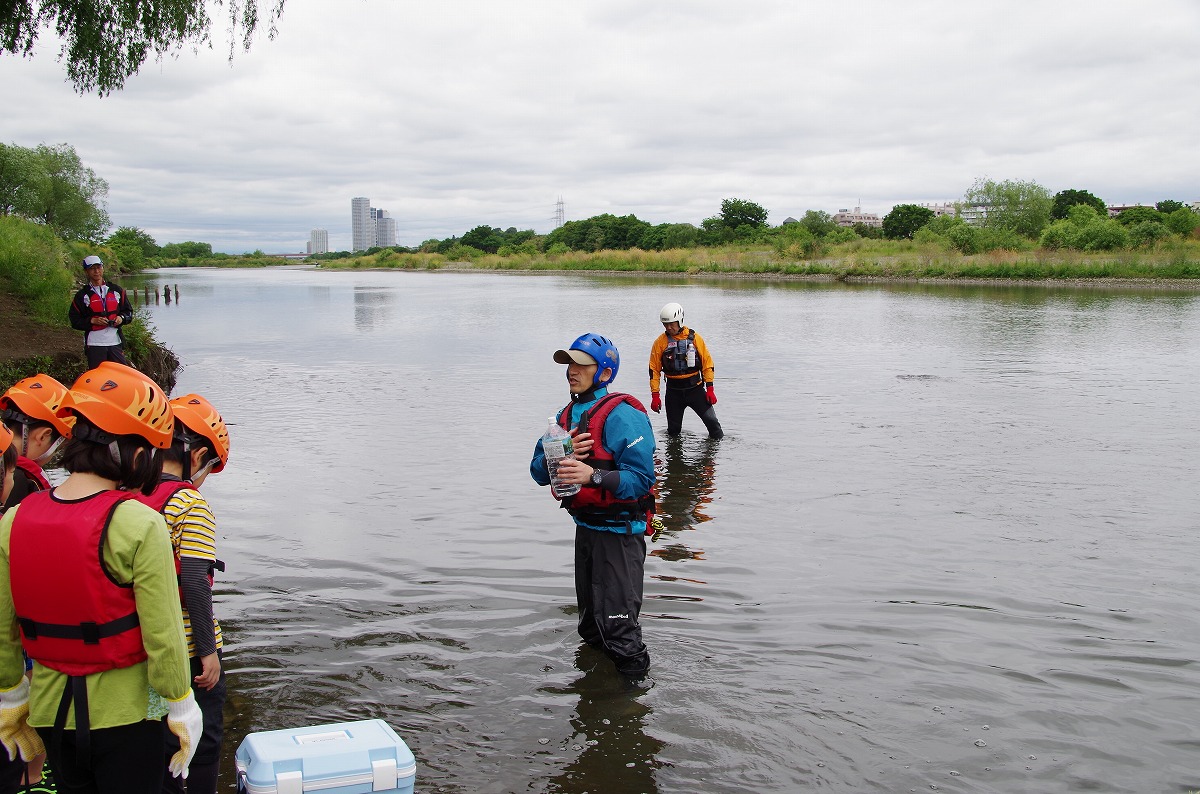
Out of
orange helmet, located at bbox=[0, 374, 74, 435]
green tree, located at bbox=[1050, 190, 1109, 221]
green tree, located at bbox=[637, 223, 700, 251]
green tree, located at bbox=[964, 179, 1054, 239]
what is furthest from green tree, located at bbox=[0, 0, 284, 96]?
green tree, located at bbox=[1050, 190, 1109, 221]

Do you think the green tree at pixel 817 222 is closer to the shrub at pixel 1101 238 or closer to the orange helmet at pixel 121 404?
the shrub at pixel 1101 238

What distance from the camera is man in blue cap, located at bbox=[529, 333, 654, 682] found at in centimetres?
527

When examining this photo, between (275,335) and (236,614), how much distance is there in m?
26.2

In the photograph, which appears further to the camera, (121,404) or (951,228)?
(951,228)

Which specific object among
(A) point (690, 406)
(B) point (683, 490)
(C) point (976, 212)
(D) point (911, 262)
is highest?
(C) point (976, 212)

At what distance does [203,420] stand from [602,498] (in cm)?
220

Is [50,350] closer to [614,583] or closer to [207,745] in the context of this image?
[614,583]

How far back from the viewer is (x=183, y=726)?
3.08 m

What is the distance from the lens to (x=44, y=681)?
3072mm

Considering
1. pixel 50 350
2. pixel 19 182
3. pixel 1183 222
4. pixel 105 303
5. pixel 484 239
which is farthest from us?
pixel 484 239

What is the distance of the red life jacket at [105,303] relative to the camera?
12930 mm

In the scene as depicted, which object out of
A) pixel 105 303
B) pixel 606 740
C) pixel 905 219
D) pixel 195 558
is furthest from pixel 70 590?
pixel 905 219

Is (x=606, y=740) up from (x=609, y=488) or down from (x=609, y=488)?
down

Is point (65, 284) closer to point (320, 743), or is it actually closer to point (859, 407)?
point (859, 407)
